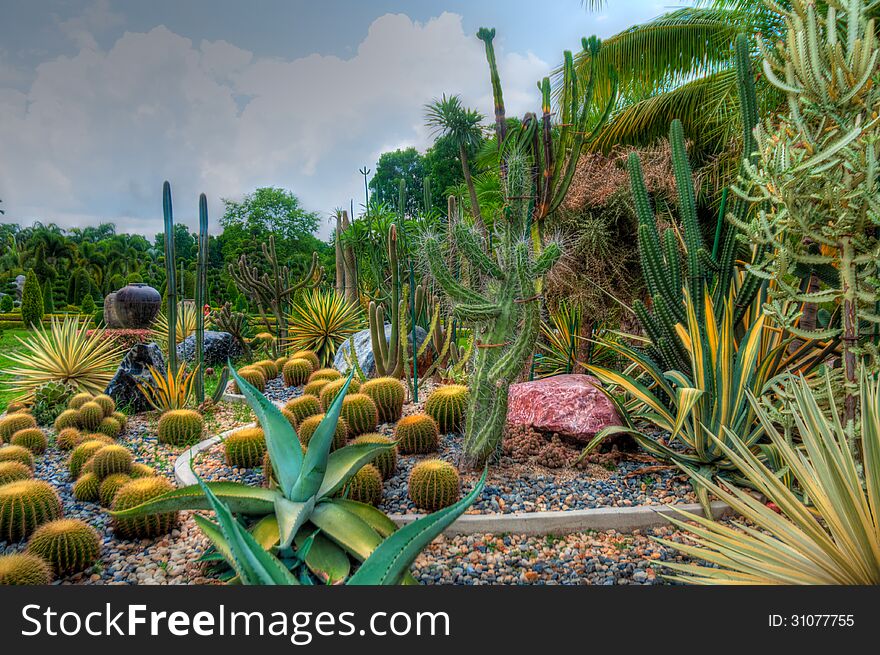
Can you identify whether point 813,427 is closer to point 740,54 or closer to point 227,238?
point 740,54

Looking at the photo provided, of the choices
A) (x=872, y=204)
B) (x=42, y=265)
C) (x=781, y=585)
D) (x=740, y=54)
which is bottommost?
(x=781, y=585)

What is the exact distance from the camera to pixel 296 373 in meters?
6.25

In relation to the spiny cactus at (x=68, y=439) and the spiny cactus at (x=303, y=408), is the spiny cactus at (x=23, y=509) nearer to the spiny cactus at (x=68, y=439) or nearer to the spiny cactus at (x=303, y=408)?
the spiny cactus at (x=68, y=439)

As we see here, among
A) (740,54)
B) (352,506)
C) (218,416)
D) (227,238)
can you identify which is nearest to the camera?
(352,506)

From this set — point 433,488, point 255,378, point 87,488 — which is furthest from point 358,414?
point 255,378

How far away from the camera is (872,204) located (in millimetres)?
2266

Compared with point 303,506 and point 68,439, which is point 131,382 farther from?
point 303,506

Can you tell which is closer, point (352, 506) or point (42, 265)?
point (352, 506)

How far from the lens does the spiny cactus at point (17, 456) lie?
3.60 meters

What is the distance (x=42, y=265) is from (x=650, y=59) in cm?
2178

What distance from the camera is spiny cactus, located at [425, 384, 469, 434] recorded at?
401cm

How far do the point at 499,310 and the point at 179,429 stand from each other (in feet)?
9.34

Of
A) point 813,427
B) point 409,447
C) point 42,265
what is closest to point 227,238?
point 42,265

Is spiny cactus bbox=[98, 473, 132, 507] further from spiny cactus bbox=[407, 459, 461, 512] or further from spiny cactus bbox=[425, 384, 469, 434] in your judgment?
spiny cactus bbox=[425, 384, 469, 434]
